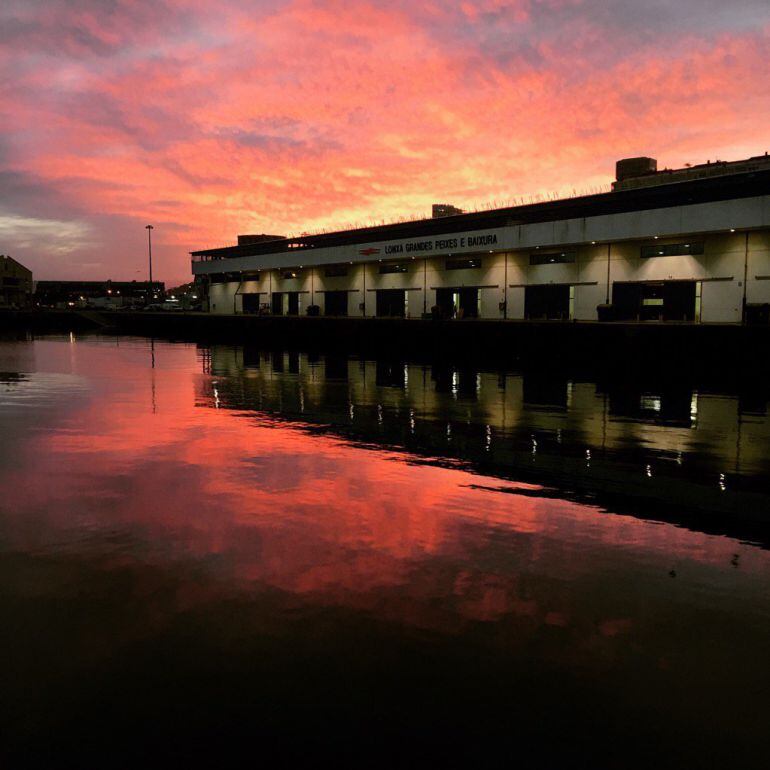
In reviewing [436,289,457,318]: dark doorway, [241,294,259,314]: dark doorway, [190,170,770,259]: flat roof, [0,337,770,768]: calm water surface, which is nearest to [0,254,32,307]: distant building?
[241,294,259,314]: dark doorway

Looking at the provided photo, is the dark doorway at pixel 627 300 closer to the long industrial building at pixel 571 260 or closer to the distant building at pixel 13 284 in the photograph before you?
the long industrial building at pixel 571 260

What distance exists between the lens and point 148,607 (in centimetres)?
634

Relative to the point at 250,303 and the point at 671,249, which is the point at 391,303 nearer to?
the point at 250,303

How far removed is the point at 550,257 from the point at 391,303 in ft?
57.6

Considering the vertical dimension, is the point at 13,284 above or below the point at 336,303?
above

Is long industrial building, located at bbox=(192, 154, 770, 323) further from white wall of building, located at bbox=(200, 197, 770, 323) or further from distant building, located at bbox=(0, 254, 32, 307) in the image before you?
distant building, located at bbox=(0, 254, 32, 307)

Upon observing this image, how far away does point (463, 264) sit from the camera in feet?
185

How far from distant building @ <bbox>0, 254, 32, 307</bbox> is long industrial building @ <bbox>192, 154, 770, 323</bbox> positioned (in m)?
99.0

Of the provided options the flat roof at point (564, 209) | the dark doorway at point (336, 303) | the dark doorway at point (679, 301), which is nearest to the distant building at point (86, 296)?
the flat roof at point (564, 209)

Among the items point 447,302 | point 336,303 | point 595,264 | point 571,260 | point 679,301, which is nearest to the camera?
point 679,301

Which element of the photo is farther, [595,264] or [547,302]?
[547,302]

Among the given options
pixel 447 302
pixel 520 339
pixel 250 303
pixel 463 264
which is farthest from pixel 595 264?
pixel 250 303

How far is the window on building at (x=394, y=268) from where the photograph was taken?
61.5 metres

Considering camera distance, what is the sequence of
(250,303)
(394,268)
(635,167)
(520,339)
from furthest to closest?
1. (250,303)
2. (635,167)
3. (394,268)
4. (520,339)
